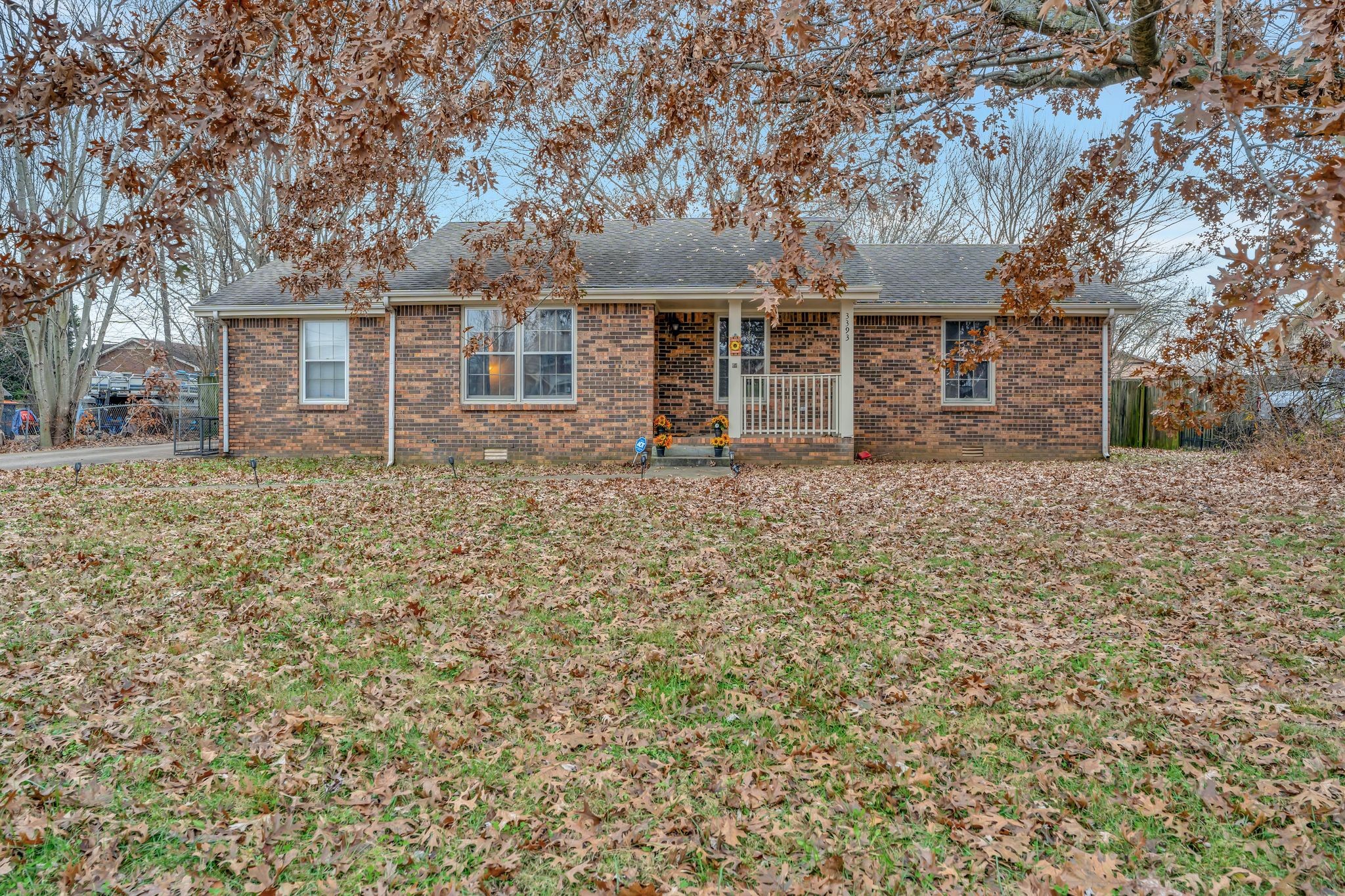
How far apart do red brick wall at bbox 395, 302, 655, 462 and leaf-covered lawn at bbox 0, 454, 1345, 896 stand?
631cm

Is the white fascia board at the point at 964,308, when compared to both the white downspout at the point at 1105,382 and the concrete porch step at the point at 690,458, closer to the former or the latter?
the white downspout at the point at 1105,382

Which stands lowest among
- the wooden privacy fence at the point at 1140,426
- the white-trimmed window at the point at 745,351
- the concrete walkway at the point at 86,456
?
the concrete walkway at the point at 86,456

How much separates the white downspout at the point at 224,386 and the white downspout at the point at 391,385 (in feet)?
12.2

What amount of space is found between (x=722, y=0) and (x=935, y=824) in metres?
5.43

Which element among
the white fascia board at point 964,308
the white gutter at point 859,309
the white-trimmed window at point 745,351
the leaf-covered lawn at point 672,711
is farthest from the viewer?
the white-trimmed window at point 745,351

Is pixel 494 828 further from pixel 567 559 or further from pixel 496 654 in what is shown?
pixel 567 559

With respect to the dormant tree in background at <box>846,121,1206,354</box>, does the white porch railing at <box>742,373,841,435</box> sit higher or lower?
lower

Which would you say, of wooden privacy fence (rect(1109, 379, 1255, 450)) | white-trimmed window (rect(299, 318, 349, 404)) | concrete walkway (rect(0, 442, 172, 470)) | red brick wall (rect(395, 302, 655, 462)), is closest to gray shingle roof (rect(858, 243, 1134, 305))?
wooden privacy fence (rect(1109, 379, 1255, 450))

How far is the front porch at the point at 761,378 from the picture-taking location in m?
13.8

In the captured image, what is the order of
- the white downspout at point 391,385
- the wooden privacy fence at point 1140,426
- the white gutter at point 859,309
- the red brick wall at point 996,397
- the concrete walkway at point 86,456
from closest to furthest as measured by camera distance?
the white downspout at point 391,385 < the white gutter at point 859,309 < the concrete walkway at point 86,456 < the red brick wall at point 996,397 < the wooden privacy fence at point 1140,426

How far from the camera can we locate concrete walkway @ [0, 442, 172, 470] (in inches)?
588

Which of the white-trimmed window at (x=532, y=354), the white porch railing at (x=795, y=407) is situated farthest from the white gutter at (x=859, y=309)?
the white porch railing at (x=795, y=407)

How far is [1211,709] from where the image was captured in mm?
3590

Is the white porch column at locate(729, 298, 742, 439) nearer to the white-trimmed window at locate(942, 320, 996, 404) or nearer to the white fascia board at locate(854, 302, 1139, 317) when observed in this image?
the white fascia board at locate(854, 302, 1139, 317)
